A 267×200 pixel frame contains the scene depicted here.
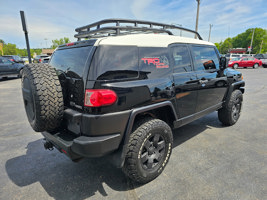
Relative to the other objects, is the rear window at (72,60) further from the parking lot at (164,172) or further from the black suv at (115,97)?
the parking lot at (164,172)

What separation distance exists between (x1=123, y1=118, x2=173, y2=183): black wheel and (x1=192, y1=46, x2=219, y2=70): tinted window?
1.48 metres

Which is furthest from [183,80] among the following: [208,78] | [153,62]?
[208,78]

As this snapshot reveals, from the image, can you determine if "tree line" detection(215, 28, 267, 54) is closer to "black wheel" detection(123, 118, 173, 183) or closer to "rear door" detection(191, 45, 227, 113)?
"rear door" detection(191, 45, 227, 113)

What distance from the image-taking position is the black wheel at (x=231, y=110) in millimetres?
3937

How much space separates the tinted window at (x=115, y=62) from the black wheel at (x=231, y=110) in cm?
286

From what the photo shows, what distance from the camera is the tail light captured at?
1805 mm

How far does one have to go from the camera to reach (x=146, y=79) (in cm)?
220

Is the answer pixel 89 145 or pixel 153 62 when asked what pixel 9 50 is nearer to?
pixel 153 62

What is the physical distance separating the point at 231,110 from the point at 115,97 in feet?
10.7

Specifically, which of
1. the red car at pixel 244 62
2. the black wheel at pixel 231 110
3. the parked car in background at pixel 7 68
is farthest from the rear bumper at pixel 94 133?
the red car at pixel 244 62

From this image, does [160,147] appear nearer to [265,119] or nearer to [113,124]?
[113,124]

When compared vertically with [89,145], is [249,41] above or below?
above

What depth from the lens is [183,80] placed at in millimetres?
2715

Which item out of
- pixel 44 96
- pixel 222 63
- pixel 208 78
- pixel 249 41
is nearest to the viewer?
pixel 44 96
